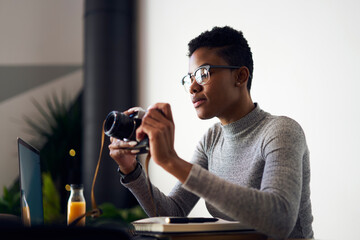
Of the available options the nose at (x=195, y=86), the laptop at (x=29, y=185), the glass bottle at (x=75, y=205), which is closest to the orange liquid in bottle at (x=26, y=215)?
the laptop at (x=29, y=185)

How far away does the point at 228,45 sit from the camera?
1525 mm

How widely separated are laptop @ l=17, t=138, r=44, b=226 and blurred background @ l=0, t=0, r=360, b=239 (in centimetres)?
131

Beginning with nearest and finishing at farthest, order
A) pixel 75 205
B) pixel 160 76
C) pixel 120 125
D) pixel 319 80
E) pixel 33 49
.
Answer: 1. pixel 120 125
2. pixel 75 205
3. pixel 319 80
4. pixel 160 76
5. pixel 33 49

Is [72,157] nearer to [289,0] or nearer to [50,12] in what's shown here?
[50,12]

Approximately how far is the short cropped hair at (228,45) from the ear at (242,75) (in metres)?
0.02

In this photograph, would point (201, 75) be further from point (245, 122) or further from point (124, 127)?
point (124, 127)

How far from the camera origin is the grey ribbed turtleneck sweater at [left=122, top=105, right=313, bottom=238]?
40.6 inches

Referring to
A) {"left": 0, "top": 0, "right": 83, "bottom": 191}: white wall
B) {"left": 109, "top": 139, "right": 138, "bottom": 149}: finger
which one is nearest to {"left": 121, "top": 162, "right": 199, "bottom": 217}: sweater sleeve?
{"left": 109, "top": 139, "right": 138, "bottom": 149}: finger

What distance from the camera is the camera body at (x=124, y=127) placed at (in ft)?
3.84

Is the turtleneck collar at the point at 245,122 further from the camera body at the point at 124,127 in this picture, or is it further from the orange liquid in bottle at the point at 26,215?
the orange liquid in bottle at the point at 26,215

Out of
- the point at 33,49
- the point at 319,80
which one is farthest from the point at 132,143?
the point at 33,49

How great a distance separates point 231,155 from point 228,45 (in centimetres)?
40

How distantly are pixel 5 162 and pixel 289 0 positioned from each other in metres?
3.26

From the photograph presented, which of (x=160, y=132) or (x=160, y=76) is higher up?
(x=160, y=76)
